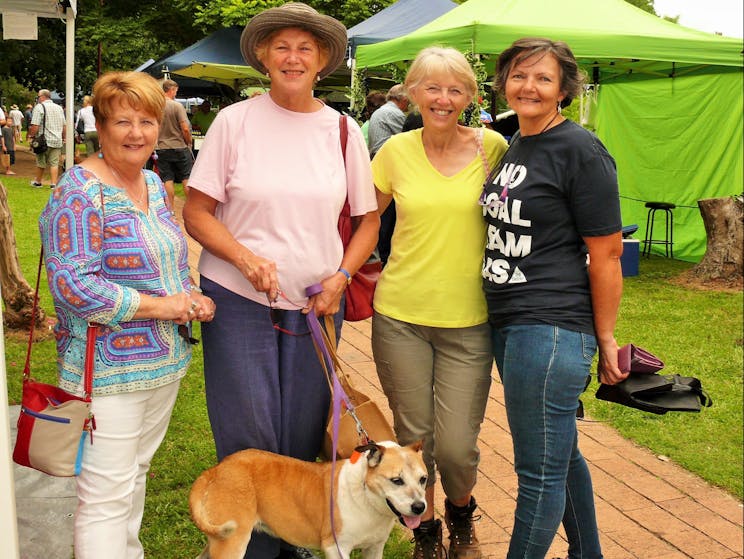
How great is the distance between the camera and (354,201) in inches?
112

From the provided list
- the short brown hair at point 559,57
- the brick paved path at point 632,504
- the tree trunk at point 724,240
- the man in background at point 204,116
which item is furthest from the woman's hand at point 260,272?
the man in background at point 204,116

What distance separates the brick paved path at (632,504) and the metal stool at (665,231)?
7.20 metres

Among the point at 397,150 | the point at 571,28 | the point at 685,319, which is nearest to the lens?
the point at 397,150

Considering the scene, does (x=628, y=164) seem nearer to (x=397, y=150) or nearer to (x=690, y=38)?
(x=690, y=38)

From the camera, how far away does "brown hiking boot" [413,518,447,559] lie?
10.4 ft

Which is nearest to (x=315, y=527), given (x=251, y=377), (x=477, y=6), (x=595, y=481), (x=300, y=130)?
(x=251, y=377)

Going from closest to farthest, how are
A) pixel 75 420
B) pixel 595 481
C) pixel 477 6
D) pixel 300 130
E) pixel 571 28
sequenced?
pixel 75 420, pixel 300 130, pixel 595 481, pixel 571 28, pixel 477 6

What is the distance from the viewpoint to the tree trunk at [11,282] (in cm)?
580

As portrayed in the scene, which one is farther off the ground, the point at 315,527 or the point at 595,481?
the point at 315,527

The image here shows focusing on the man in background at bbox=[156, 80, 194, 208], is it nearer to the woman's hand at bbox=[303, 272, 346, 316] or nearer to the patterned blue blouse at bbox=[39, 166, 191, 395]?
the woman's hand at bbox=[303, 272, 346, 316]

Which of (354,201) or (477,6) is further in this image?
(477,6)

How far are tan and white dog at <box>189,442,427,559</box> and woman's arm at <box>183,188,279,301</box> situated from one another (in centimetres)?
67

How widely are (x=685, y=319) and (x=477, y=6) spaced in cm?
445

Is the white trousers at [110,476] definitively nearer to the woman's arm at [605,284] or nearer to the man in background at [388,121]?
the woman's arm at [605,284]
